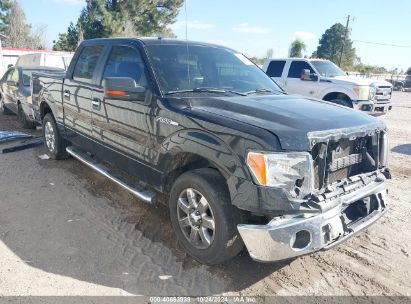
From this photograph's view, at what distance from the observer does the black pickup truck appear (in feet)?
8.88

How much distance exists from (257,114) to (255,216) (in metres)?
0.84

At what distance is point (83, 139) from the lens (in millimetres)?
5164

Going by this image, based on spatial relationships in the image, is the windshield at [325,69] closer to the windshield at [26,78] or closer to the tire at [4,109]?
the windshield at [26,78]

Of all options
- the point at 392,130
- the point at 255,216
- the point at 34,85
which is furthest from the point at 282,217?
the point at 392,130

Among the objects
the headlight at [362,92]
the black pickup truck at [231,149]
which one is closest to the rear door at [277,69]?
the headlight at [362,92]

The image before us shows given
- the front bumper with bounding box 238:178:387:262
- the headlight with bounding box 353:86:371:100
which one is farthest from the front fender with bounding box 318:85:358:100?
the front bumper with bounding box 238:178:387:262

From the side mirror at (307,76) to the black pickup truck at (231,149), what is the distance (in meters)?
6.54

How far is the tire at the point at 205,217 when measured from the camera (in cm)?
296

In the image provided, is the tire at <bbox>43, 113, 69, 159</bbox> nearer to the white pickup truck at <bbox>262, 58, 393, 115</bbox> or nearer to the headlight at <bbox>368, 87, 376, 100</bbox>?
the white pickup truck at <bbox>262, 58, 393, 115</bbox>

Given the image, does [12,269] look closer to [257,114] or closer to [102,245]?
[102,245]

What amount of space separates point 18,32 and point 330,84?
48246 millimetres

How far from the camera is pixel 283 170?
8.84 feet

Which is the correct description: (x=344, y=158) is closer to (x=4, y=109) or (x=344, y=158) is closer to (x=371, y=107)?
(x=371, y=107)

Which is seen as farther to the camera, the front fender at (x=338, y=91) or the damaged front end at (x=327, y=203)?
the front fender at (x=338, y=91)
